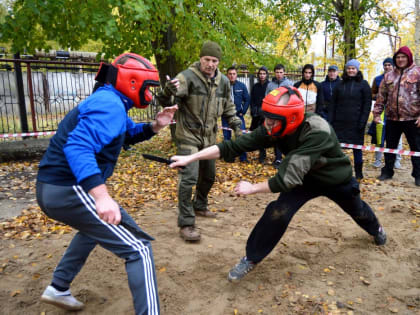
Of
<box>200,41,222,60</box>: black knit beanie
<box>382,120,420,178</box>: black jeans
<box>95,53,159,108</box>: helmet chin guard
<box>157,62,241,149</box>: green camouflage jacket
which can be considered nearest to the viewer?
<box>95,53,159,108</box>: helmet chin guard

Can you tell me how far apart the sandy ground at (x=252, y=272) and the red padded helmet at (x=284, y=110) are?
1492mm

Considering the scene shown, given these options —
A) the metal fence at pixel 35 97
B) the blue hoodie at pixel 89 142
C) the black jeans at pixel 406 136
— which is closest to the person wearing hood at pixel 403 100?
the black jeans at pixel 406 136

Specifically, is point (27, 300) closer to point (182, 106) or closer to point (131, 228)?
point (131, 228)

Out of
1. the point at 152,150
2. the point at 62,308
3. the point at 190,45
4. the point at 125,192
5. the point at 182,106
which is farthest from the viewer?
the point at 152,150

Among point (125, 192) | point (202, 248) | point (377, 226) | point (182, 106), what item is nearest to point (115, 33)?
point (182, 106)

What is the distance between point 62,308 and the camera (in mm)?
2834

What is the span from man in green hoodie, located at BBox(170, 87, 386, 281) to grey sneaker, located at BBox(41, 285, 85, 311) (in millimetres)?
1342

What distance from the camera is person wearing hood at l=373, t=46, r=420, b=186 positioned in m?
6.04

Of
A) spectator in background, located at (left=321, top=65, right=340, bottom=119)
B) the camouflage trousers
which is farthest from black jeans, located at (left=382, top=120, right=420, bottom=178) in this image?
the camouflage trousers

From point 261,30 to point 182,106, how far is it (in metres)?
5.61

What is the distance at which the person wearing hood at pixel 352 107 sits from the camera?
21.5 ft

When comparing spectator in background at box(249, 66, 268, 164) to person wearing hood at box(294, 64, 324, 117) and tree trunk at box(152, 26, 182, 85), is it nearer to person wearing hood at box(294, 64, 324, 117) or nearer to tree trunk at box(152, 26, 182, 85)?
person wearing hood at box(294, 64, 324, 117)

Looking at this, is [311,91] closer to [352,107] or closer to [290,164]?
[352,107]

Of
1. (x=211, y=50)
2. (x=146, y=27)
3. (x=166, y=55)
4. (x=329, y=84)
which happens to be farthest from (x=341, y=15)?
(x=211, y=50)
